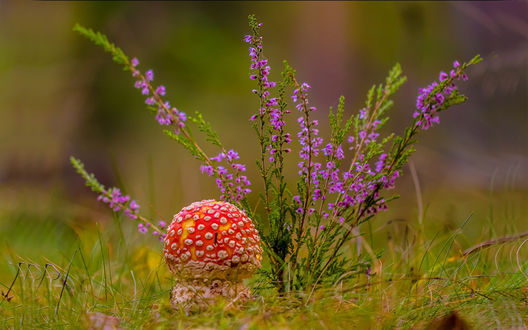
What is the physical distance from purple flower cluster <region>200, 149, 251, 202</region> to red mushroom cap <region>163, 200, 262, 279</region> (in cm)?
10

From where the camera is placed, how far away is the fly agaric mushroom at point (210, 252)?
1268mm

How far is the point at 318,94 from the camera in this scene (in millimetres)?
3607

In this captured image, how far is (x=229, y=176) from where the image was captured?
141 centimetres

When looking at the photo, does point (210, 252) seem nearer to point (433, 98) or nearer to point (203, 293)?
point (203, 293)

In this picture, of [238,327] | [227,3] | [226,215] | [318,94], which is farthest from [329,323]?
[227,3]

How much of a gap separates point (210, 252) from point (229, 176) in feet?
0.80

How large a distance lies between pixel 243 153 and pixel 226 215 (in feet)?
8.00

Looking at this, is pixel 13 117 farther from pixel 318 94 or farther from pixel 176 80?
pixel 318 94

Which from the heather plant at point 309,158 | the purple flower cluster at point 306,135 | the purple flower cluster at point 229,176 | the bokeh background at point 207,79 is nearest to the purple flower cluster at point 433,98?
the heather plant at point 309,158

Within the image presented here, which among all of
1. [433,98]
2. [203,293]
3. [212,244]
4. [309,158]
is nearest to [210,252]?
[212,244]

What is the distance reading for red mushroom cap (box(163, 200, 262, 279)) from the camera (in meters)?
1.27

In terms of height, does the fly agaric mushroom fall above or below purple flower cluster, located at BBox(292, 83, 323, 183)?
below

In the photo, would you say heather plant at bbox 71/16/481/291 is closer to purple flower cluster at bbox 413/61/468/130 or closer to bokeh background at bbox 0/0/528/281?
purple flower cluster at bbox 413/61/468/130

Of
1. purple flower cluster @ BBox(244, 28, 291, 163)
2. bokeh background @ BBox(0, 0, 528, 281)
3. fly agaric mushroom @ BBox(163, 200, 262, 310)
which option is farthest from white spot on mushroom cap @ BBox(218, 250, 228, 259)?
bokeh background @ BBox(0, 0, 528, 281)
